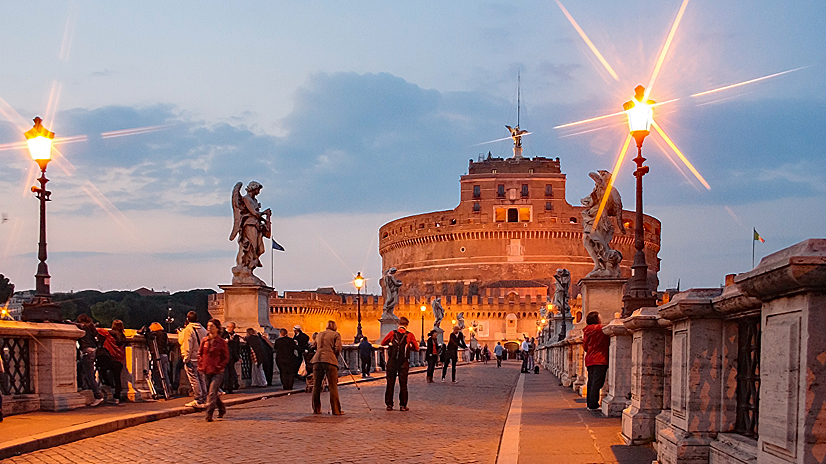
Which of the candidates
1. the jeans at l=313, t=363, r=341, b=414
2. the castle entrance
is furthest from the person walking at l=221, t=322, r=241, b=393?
the castle entrance

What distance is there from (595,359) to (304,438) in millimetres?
4164

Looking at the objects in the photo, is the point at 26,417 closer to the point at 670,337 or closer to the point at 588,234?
the point at 670,337

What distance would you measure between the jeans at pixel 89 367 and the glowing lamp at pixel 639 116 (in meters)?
8.66

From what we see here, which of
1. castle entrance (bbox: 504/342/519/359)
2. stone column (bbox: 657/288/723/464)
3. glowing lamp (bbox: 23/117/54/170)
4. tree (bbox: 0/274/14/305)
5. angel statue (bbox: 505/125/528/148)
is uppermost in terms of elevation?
angel statue (bbox: 505/125/528/148)

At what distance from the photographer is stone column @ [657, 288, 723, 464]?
5840 millimetres

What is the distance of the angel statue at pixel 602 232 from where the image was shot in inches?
730

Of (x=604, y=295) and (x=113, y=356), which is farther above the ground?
(x=604, y=295)

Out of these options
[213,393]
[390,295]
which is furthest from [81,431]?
[390,295]

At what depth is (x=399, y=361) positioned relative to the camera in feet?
47.6

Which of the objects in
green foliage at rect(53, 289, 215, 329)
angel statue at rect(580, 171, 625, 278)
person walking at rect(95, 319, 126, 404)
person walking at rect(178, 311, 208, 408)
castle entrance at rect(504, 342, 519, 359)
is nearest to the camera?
person walking at rect(178, 311, 208, 408)

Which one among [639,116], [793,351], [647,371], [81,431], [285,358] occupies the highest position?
[639,116]

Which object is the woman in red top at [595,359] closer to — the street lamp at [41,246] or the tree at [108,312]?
the street lamp at [41,246]

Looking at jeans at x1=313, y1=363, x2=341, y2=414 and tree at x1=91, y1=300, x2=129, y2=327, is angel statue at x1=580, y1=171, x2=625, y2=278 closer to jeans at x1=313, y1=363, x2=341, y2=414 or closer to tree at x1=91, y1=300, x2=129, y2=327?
jeans at x1=313, y1=363, x2=341, y2=414

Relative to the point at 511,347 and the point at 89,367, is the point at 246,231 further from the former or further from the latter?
the point at 511,347
